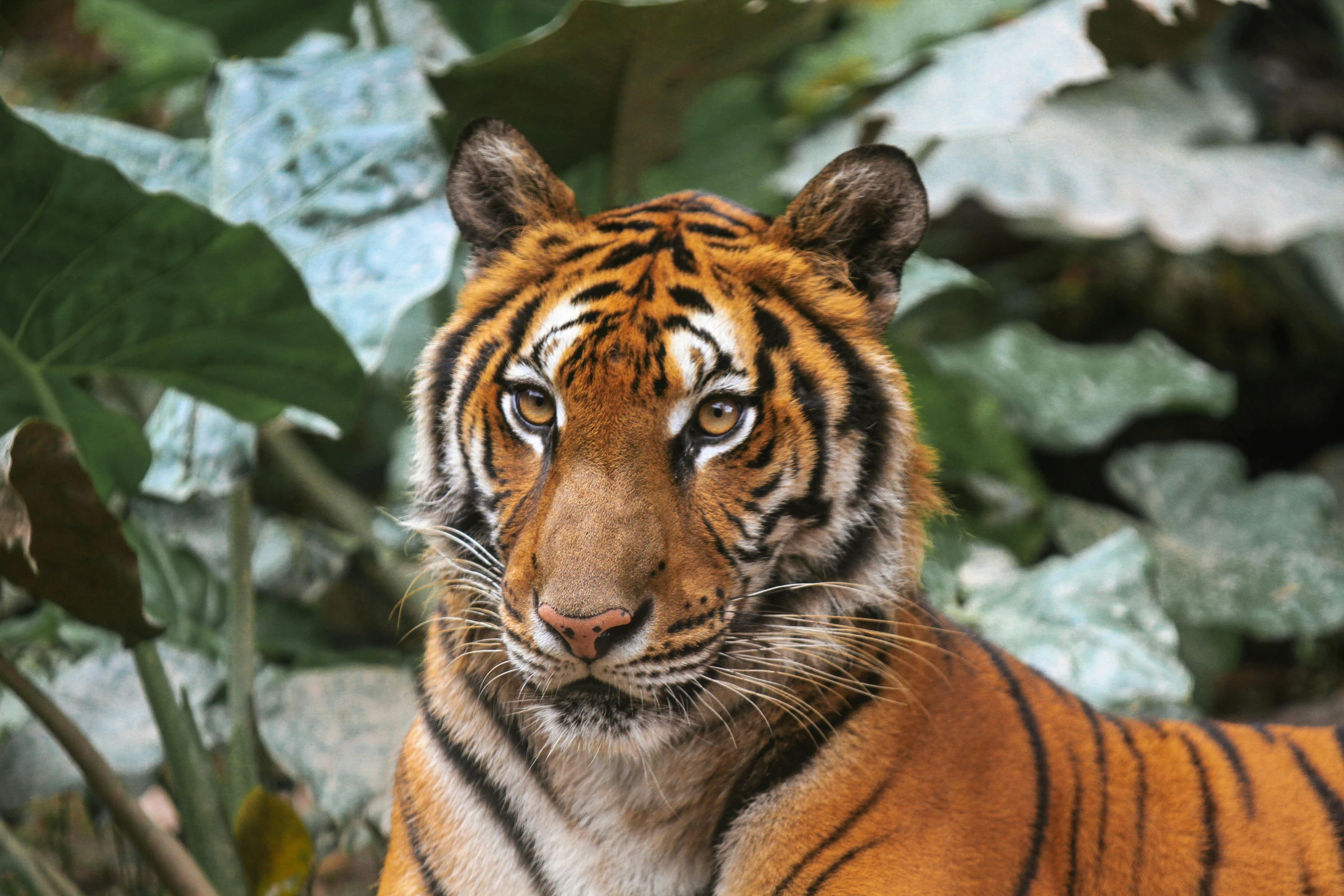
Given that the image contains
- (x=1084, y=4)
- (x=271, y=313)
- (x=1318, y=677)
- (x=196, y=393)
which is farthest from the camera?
(x=1318, y=677)

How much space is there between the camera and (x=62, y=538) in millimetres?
1566

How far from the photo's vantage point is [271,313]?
5.89 ft

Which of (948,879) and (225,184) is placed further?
(225,184)

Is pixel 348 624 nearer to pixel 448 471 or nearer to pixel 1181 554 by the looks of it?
pixel 448 471

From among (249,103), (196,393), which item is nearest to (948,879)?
(196,393)

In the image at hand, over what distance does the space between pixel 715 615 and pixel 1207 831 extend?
708 mm

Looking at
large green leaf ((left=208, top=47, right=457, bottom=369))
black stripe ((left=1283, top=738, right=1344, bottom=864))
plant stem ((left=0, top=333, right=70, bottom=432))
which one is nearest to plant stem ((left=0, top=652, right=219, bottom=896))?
plant stem ((left=0, top=333, right=70, bottom=432))

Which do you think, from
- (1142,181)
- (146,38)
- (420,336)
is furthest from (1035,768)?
(146,38)

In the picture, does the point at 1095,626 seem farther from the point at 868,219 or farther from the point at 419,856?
the point at 419,856

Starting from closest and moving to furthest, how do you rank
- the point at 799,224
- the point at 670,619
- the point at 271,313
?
1. the point at 670,619
2. the point at 799,224
3. the point at 271,313

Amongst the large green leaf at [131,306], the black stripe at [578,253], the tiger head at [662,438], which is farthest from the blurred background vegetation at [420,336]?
A: the black stripe at [578,253]

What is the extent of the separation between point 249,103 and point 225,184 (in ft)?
0.64

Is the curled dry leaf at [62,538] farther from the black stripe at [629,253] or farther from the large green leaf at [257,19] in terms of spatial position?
the large green leaf at [257,19]

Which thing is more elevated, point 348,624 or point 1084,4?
point 1084,4
